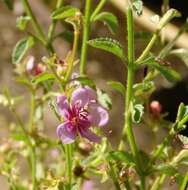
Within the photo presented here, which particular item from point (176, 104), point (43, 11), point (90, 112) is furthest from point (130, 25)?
point (43, 11)

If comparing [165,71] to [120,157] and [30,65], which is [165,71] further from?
[30,65]

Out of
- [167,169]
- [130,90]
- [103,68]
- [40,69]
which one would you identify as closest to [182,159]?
[167,169]

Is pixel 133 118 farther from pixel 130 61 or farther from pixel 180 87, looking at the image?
pixel 180 87

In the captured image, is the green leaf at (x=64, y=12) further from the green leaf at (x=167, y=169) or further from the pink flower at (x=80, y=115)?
the green leaf at (x=167, y=169)

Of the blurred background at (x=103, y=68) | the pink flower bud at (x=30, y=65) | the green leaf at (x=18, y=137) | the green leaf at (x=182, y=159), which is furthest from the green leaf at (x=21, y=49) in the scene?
the blurred background at (x=103, y=68)

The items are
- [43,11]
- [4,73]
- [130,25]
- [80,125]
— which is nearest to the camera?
[130,25]

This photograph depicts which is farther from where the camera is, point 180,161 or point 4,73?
point 4,73

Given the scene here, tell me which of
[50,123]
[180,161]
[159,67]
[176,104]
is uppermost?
[159,67]
